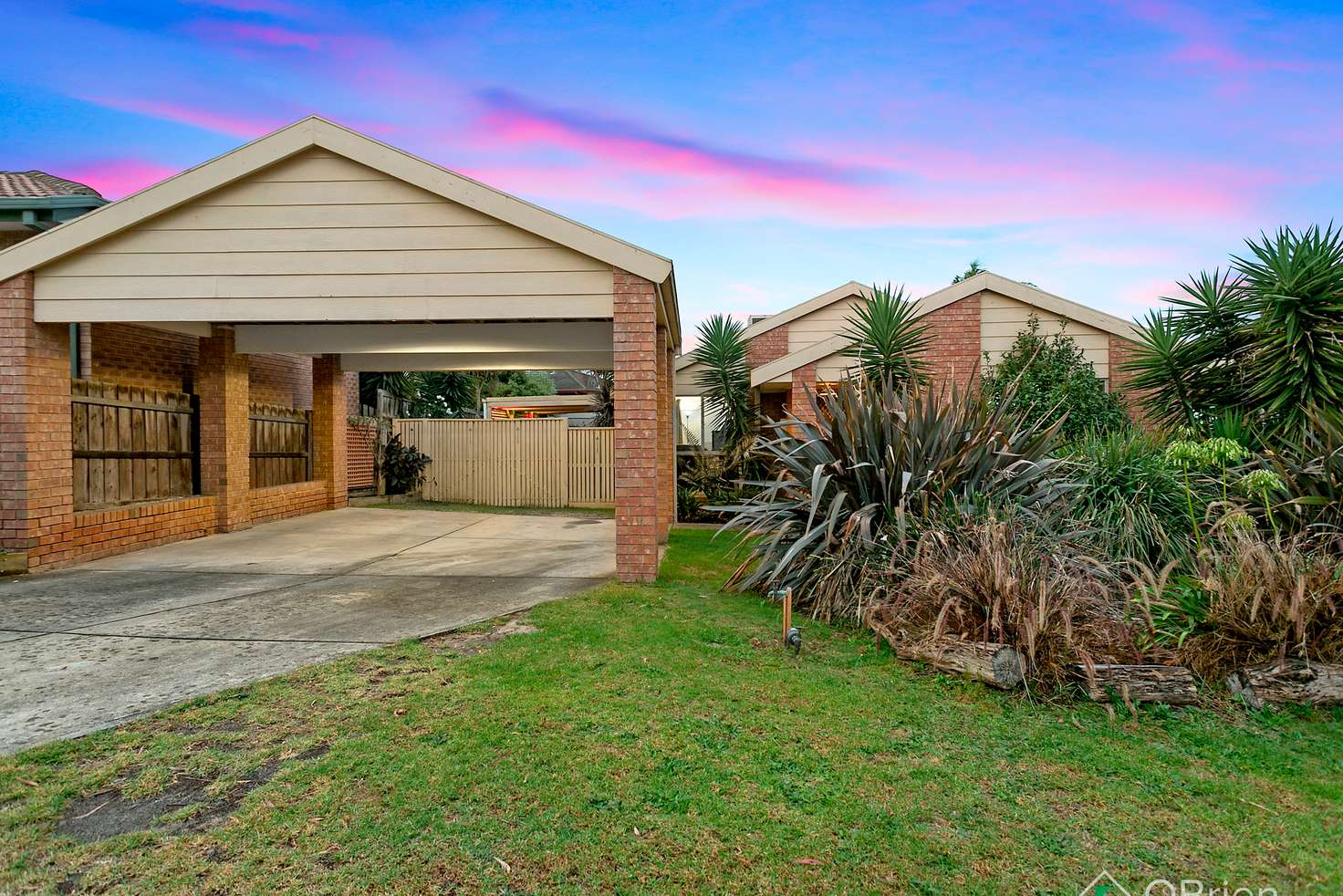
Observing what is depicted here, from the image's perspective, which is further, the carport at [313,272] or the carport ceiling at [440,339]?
the carport ceiling at [440,339]

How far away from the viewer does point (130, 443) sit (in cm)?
930

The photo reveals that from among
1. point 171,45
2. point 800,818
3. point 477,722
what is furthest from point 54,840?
point 171,45

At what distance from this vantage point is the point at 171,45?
1038 centimetres

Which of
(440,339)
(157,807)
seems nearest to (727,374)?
(440,339)

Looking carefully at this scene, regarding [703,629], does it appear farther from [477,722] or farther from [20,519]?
[20,519]

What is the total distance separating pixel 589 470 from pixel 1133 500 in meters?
11.1

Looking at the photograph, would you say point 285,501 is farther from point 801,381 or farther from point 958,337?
point 958,337

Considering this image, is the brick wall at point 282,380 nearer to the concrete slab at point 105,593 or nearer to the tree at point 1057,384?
the concrete slab at point 105,593

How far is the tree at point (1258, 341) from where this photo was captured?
22.8 feet

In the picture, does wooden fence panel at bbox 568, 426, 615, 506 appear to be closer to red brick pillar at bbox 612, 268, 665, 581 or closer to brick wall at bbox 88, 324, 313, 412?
brick wall at bbox 88, 324, 313, 412

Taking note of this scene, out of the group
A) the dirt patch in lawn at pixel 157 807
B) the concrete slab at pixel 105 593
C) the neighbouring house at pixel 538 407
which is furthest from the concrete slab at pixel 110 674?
the neighbouring house at pixel 538 407

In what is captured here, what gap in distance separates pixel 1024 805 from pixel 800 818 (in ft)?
3.08

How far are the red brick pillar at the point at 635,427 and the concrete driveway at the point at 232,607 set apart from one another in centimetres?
64

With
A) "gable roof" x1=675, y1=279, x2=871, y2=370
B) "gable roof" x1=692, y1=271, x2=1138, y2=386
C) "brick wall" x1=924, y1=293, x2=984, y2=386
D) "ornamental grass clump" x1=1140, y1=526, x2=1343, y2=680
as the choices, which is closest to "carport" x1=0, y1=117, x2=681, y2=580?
"ornamental grass clump" x1=1140, y1=526, x2=1343, y2=680
